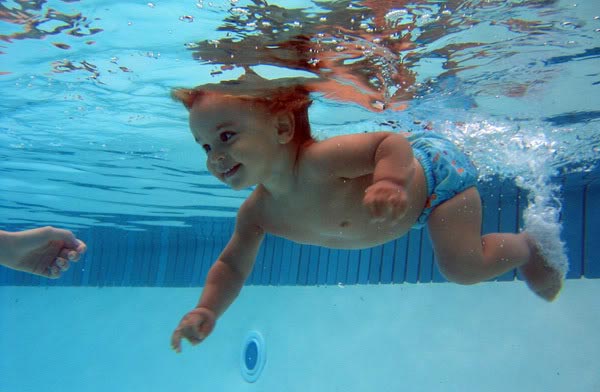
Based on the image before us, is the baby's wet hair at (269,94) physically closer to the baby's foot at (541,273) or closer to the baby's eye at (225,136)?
the baby's eye at (225,136)

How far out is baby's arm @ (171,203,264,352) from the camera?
4.64 m

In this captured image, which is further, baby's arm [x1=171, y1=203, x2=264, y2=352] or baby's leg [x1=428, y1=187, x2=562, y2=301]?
baby's leg [x1=428, y1=187, x2=562, y2=301]

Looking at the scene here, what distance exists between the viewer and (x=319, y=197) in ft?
16.7

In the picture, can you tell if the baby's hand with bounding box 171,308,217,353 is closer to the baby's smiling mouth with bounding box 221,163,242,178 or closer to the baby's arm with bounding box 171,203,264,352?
the baby's arm with bounding box 171,203,264,352

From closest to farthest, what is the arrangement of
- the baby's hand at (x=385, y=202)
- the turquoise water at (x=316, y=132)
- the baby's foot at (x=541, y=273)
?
the baby's hand at (x=385, y=202) → the baby's foot at (x=541, y=273) → the turquoise water at (x=316, y=132)

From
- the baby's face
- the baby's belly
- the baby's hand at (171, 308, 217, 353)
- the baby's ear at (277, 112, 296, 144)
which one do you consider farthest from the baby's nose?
the baby's hand at (171, 308, 217, 353)

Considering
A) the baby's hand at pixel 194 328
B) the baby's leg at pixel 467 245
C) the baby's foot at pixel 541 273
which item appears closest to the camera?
the baby's hand at pixel 194 328

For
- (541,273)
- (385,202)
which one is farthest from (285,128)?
(541,273)

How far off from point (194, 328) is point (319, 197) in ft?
5.45

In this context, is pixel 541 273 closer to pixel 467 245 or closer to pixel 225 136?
pixel 467 245

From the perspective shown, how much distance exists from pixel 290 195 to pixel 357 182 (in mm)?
669

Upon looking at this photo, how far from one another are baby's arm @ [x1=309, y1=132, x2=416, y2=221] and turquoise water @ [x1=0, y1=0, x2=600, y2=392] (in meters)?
1.57

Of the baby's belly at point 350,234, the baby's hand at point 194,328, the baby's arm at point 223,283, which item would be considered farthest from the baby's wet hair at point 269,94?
the baby's hand at point 194,328

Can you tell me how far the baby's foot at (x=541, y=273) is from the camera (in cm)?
562
